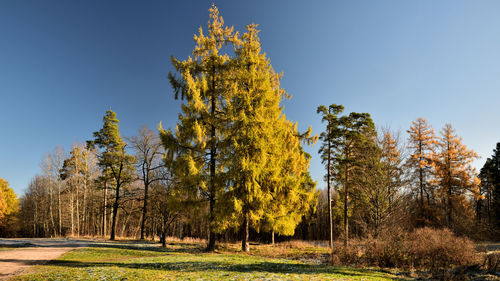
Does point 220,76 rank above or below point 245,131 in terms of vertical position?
above

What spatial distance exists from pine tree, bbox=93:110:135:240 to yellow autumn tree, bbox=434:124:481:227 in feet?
125

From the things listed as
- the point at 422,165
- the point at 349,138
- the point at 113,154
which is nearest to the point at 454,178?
the point at 422,165

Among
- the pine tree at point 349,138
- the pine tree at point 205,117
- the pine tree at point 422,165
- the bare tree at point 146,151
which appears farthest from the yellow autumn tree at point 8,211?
the pine tree at point 422,165

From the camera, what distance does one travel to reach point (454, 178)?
31516 mm

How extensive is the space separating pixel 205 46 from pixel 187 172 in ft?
30.5

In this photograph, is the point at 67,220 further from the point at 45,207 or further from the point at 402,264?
the point at 402,264

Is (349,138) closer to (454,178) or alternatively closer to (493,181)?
(454,178)

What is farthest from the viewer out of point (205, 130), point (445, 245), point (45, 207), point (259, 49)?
point (45, 207)

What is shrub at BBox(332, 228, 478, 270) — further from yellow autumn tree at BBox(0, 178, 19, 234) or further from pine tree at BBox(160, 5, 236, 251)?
yellow autumn tree at BBox(0, 178, 19, 234)

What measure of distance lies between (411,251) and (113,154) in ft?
91.8

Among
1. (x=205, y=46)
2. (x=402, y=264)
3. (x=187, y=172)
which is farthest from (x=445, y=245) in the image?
(x=205, y=46)

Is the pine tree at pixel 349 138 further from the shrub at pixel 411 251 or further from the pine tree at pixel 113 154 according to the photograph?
the pine tree at pixel 113 154

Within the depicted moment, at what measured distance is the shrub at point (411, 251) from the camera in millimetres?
12172

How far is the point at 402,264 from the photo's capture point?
12703 mm
